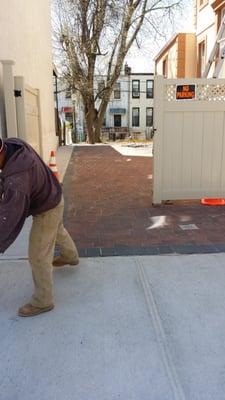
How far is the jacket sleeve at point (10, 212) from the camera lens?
2.77 metres

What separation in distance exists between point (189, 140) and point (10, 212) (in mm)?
4047

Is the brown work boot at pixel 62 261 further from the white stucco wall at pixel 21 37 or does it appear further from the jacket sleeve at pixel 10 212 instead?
the white stucco wall at pixel 21 37

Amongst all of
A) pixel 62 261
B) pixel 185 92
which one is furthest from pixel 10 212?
pixel 185 92

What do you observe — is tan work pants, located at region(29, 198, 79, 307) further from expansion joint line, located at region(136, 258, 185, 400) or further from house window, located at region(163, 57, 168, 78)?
house window, located at region(163, 57, 168, 78)

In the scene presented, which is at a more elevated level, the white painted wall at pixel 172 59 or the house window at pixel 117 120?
the white painted wall at pixel 172 59

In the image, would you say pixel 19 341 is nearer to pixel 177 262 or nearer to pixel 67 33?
pixel 177 262

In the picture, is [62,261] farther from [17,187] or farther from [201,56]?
[201,56]

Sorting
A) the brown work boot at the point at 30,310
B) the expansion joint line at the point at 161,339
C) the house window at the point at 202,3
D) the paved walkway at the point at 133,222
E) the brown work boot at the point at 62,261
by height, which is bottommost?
the expansion joint line at the point at 161,339

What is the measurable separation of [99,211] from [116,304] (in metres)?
3.05

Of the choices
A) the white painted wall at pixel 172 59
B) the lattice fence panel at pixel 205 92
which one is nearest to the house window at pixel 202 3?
the white painted wall at pixel 172 59

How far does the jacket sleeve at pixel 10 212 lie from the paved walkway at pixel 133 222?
5.51 ft

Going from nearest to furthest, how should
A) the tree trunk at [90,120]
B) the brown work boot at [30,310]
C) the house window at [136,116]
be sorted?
the brown work boot at [30,310]
the tree trunk at [90,120]
the house window at [136,116]

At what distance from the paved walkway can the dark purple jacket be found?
1638 millimetres

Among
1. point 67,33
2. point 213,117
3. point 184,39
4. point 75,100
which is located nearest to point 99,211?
point 213,117
